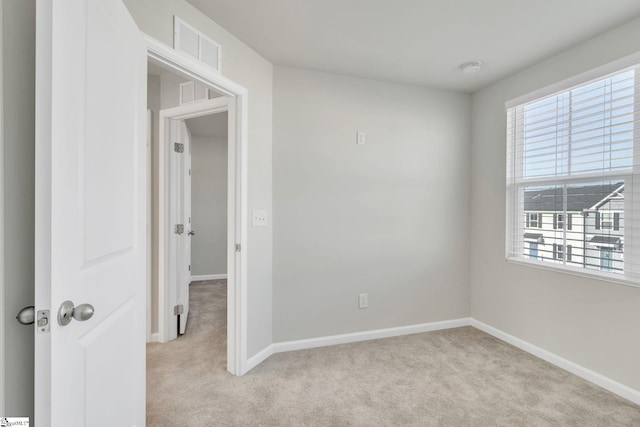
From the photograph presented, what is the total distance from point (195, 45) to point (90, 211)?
1.30 m

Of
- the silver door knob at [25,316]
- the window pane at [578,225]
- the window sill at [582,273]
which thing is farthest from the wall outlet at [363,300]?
the silver door knob at [25,316]

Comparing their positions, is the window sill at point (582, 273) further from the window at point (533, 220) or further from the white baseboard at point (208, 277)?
the white baseboard at point (208, 277)

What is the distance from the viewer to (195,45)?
1.80 metres

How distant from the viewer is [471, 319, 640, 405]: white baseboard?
1932 mm

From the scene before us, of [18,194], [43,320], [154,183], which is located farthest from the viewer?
[154,183]

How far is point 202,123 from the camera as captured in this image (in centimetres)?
452

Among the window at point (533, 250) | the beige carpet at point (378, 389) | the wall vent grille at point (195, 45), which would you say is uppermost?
the wall vent grille at point (195, 45)

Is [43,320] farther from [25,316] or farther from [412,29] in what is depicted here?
[412,29]

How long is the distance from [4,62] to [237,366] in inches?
82.6

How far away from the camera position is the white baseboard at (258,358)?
7.37ft

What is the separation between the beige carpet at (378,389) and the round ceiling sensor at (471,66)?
2466 millimetres

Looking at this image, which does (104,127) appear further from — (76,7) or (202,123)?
(202,123)

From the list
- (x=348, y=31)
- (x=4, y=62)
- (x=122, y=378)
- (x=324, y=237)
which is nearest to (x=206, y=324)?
(x=324, y=237)

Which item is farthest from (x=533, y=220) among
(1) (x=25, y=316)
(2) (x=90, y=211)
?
(1) (x=25, y=316)
